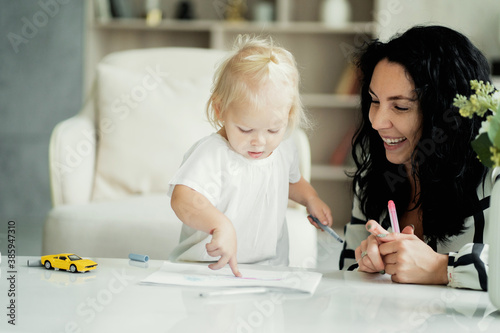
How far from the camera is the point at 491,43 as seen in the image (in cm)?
371

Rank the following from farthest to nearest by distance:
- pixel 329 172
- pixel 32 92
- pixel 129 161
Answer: pixel 32 92 < pixel 329 172 < pixel 129 161

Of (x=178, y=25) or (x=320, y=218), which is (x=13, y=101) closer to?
(x=178, y=25)

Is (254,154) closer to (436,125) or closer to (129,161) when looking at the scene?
(436,125)

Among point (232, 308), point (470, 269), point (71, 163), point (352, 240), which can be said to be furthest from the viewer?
point (71, 163)

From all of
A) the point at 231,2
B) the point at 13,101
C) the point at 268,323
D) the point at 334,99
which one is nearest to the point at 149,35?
the point at 231,2

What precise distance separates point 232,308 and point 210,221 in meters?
0.26

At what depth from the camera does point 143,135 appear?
2135mm

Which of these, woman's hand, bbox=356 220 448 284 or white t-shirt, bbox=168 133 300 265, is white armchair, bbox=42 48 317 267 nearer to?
white t-shirt, bbox=168 133 300 265

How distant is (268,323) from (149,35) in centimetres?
349

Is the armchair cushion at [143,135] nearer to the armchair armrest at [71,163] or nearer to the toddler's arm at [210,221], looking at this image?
the armchair armrest at [71,163]

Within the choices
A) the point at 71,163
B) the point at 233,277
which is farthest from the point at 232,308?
the point at 71,163

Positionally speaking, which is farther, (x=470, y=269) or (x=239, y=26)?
(x=239, y=26)

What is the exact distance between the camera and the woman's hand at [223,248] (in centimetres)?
103

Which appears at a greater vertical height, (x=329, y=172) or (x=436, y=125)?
(x=436, y=125)
